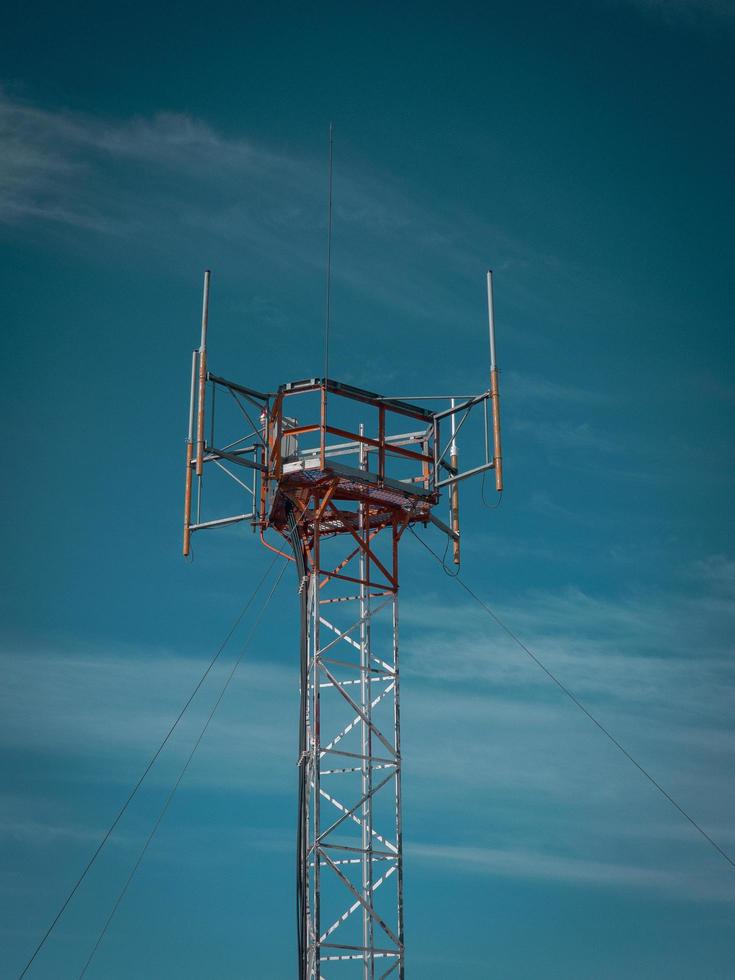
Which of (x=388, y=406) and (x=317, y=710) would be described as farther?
(x=388, y=406)

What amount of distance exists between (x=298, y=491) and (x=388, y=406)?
3.58 m

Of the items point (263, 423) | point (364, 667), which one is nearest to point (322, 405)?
point (263, 423)

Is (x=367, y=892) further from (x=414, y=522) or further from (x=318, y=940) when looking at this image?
(x=414, y=522)

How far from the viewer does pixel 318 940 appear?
40094 millimetres

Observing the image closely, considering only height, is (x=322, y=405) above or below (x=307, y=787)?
above

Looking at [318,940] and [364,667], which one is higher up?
[364,667]

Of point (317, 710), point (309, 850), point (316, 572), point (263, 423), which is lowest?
point (309, 850)

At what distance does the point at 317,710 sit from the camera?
41812 millimetres

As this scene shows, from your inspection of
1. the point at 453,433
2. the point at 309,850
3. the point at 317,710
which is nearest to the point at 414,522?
the point at 453,433

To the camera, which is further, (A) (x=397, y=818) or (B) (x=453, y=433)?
Answer: (B) (x=453, y=433)

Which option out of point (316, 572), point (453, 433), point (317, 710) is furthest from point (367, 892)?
point (453, 433)

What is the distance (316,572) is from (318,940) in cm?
938

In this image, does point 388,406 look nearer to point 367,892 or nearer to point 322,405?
point 322,405

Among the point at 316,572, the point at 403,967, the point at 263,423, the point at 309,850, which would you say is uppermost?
the point at 263,423
